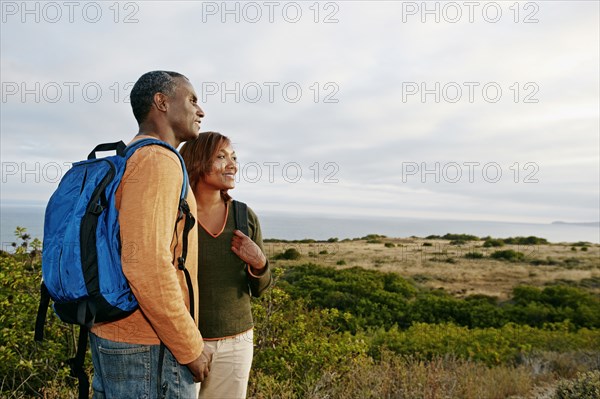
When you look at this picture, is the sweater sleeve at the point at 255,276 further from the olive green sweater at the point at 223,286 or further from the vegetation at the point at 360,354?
the vegetation at the point at 360,354

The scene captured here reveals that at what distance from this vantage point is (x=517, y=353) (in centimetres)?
725

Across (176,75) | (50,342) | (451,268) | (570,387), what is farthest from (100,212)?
(451,268)

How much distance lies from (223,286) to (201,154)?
0.68 m

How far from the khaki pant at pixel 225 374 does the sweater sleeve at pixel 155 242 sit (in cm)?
62

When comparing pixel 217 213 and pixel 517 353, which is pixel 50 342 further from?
pixel 517 353

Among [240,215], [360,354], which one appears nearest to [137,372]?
[240,215]

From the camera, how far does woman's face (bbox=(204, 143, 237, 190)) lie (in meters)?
2.39

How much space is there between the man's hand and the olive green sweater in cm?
48

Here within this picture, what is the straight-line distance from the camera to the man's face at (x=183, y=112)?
1873mm

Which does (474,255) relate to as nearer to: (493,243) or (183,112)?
(493,243)

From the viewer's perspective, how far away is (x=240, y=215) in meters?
2.47

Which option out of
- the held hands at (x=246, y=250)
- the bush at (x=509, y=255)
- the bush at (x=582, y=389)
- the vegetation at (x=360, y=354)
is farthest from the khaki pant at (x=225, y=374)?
the bush at (x=509, y=255)

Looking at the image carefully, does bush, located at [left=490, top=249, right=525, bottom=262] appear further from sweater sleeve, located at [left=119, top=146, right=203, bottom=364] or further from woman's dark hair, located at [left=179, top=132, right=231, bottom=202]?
sweater sleeve, located at [left=119, top=146, right=203, bottom=364]

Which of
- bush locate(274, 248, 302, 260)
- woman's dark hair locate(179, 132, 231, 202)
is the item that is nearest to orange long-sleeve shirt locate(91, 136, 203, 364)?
woman's dark hair locate(179, 132, 231, 202)
